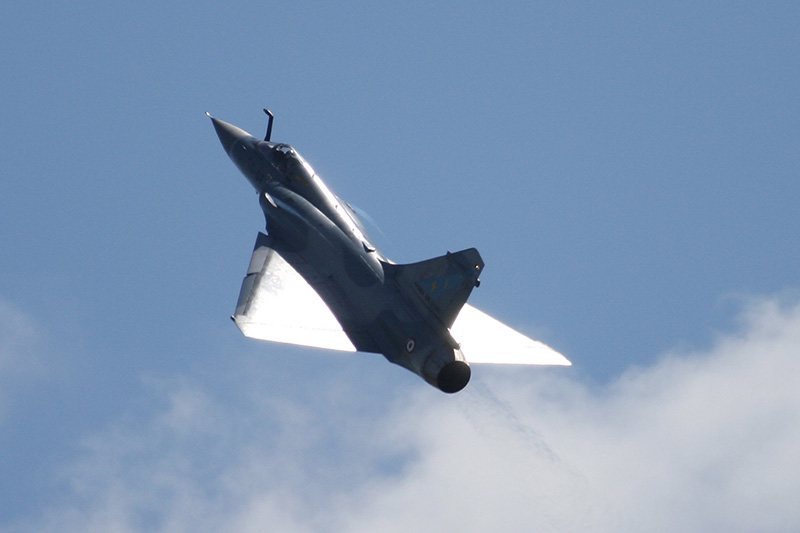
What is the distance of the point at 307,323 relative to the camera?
106ft

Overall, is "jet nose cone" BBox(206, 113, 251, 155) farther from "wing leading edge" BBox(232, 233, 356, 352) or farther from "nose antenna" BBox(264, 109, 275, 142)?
"wing leading edge" BBox(232, 233, 356, 352)

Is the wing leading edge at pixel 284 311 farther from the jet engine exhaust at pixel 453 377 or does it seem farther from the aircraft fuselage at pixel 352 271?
the jet engine exhaust at pixel 453 377

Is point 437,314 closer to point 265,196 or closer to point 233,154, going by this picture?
point 265,196

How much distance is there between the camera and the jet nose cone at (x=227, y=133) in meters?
40.7

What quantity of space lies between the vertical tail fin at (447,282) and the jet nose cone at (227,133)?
11411 millimetres

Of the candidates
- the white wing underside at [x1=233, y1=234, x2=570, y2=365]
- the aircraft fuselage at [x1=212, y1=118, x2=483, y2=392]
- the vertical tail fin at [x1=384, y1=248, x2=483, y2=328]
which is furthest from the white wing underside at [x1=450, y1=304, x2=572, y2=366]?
the aircraft fuselage at [x1=212, y1=118, x2=483, y2=392]

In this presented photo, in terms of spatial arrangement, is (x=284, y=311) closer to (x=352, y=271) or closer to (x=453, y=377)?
(x=352, y=271)

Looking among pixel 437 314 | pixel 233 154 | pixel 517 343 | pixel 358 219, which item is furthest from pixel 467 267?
pixel 233 154

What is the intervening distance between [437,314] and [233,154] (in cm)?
1223

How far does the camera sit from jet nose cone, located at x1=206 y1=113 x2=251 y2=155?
1602 inches

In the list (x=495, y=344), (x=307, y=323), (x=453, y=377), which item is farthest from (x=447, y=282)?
(x=307, y=323)

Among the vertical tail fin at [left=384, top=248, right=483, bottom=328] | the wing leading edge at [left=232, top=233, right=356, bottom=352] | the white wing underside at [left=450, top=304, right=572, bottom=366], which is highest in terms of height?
the vertical tail fin at [left=384, top=248, right=483, bottom=328]

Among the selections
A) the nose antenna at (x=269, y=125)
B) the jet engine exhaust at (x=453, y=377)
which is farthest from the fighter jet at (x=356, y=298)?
the nose antenna at (x=269, y=125)

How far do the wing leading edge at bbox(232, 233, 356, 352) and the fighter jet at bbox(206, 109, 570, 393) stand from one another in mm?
28
